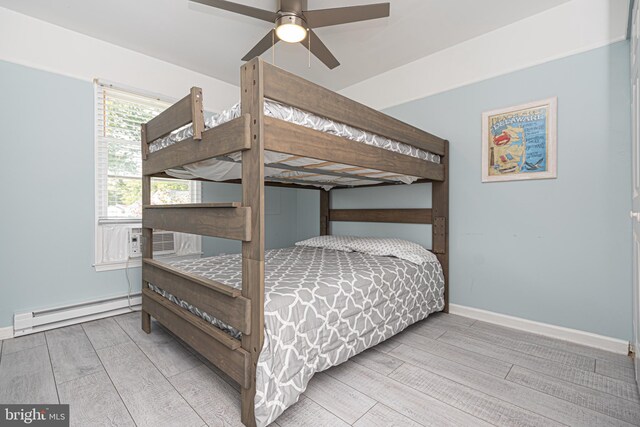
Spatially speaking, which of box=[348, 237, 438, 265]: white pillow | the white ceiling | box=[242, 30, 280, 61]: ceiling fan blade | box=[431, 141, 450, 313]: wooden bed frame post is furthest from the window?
box=[431, 141, 450, 313]: wooden bed frame post

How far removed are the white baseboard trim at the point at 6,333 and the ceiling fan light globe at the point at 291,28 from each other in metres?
2.74

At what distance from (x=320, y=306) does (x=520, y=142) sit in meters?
1.96

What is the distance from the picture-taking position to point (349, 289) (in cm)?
169

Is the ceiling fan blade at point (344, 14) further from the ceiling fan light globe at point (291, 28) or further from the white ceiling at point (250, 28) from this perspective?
the white ceiling at point (250, 28)

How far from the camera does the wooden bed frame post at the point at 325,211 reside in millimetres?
3631

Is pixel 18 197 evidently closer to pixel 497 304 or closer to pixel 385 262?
pixel 385 262

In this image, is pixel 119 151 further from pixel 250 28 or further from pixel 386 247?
pixel 386 247

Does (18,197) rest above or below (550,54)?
below

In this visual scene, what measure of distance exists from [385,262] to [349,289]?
0.66 meters

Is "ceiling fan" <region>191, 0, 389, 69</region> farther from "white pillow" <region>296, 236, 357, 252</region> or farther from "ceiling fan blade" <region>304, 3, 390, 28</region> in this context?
"white pillow" <region>296, 236, 357, 252</region>

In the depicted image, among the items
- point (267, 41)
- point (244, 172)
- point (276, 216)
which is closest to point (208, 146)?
point (244, 172)

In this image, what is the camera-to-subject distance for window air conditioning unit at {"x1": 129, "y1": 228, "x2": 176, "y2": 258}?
2.65 meters

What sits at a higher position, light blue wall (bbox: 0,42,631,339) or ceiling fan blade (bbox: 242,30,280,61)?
ceiling fan blade (bbox: 242,30,280,61)

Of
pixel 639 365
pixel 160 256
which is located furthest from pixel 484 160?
pixel 160 256
